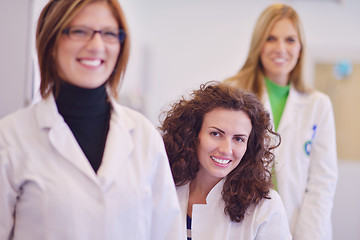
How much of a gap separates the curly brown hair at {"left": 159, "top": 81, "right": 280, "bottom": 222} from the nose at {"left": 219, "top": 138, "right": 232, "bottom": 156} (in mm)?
110

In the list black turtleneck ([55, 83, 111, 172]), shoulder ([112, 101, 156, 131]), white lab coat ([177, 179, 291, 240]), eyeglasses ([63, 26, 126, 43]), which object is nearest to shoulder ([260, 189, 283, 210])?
white lab coat ([177, 179, 291, 240])

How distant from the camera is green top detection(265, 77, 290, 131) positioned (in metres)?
1.77

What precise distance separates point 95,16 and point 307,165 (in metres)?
1.14

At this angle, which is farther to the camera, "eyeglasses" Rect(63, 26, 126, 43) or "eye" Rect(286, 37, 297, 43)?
"eye" Rect(286, 37, 297, 43)

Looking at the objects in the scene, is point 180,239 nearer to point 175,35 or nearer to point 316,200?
point 316,200

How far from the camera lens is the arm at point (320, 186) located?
→ 1.59 meters

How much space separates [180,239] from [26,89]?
1.28m

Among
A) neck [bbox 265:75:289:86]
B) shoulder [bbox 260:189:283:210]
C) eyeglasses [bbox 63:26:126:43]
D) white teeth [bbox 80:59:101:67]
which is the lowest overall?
shoulder [bbox 260:189:283:210]

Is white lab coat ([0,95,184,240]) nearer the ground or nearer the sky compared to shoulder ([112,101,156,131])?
nearer the ground

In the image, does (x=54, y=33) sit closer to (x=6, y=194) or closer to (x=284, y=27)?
(x=6, y=194)

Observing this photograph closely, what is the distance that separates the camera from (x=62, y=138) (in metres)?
0.95

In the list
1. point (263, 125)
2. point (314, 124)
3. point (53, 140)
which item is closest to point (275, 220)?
point (263, 125)

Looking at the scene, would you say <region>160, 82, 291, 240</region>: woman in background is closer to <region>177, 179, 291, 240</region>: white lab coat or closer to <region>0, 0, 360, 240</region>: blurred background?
<region>177, 179, 291, 240</region>: white lab coat

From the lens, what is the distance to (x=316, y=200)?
5.32 feet
